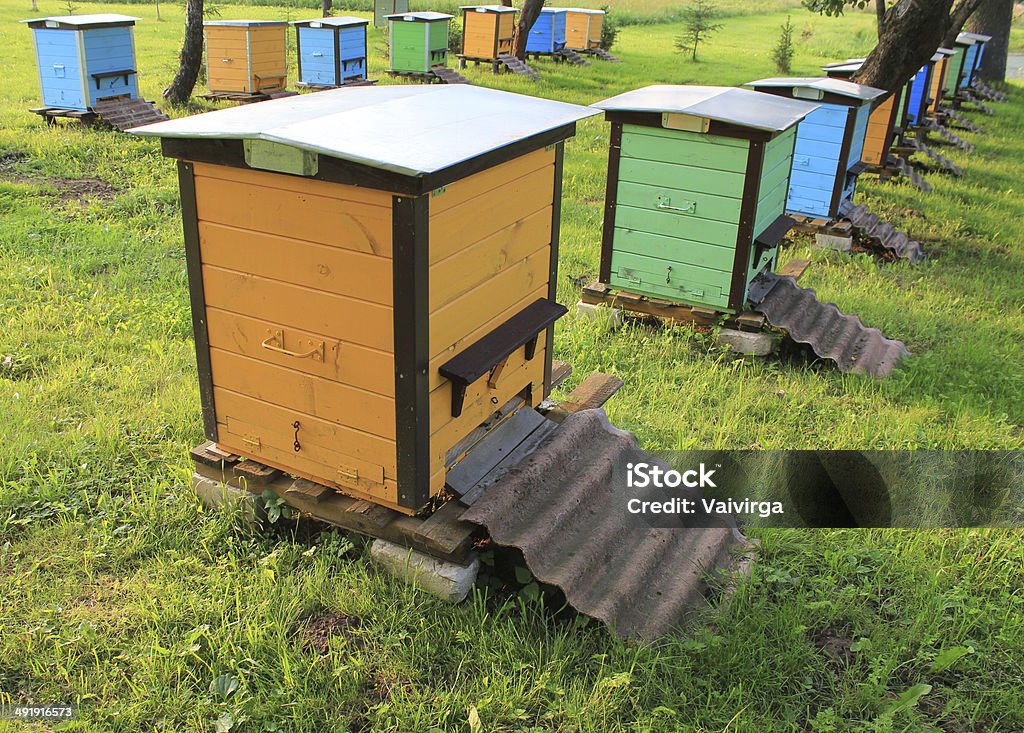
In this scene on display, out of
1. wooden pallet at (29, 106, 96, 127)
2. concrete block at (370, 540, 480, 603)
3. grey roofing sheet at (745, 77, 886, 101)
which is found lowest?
concrete block at (370, 540, 480, 603)

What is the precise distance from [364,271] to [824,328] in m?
4.76

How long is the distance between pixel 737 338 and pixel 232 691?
4.84 m

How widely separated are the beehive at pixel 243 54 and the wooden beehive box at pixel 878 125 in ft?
32.1

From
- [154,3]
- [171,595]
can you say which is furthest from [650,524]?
[154,3]

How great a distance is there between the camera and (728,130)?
6492 mm

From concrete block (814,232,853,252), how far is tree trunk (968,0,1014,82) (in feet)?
64.3

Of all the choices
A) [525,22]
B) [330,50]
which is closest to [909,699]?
[330,50]

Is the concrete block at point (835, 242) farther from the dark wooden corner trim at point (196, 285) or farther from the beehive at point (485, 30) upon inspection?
the beehive at point (485, 30)

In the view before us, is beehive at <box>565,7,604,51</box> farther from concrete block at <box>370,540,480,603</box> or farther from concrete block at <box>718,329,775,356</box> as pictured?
concrete block at <box>370,540,480,603</box>

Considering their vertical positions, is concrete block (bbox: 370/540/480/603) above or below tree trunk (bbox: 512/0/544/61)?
below

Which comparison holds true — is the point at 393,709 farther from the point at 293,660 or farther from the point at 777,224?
the point at 777,224

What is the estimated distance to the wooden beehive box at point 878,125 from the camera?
12.0 meters

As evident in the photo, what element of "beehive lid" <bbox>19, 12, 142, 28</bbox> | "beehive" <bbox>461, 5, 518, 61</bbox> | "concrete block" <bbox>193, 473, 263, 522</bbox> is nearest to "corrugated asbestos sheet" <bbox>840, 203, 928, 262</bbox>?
"concrete block" <bbox>193, 473, 263, 522</bbox>

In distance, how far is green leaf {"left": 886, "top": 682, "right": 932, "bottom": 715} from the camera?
11.8ft
